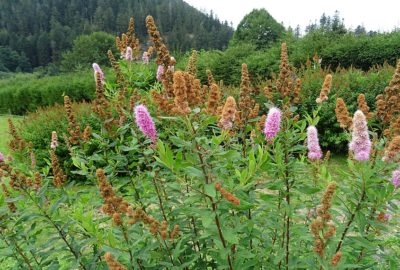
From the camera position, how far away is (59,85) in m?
18.9

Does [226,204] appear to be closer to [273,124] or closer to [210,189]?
[210,189]

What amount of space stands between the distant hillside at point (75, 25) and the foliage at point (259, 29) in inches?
1556

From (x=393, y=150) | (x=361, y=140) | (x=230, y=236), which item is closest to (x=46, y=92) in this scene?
(x=230, y=236)

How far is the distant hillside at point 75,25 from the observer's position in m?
75.8

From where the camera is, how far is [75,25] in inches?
3361

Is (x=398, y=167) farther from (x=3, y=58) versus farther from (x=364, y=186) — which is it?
(x=3, y=58)

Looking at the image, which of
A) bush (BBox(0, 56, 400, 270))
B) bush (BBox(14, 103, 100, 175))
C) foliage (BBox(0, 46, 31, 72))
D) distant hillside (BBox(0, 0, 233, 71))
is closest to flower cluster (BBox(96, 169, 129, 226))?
bush (BBox(0, 56, 400, 270))

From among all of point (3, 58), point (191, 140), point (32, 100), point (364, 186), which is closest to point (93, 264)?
point (191, 140)

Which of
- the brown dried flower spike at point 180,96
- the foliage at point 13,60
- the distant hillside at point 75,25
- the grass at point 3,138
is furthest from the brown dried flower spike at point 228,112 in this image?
the foliage at point 13,60

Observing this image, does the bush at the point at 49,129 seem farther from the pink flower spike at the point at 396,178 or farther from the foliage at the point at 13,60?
the foliage at the point at 13,60

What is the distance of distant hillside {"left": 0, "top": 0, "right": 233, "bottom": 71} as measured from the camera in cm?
7581

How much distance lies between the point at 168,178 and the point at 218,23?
107 m

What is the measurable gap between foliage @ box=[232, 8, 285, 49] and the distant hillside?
3952 centimetres

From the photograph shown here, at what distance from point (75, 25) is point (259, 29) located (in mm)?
67967
